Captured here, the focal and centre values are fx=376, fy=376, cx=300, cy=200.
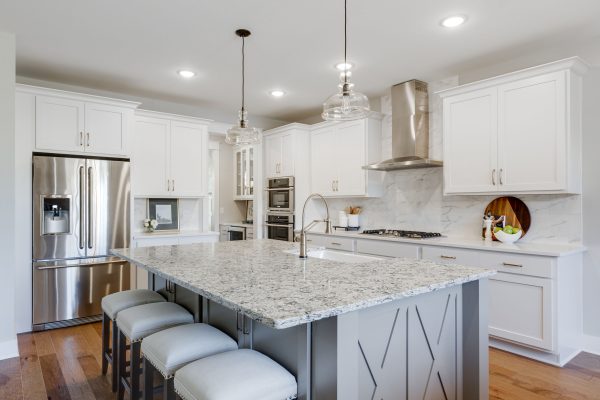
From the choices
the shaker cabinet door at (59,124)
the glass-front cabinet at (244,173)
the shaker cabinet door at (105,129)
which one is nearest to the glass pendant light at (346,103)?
the shaker cabinet door at (105,129)

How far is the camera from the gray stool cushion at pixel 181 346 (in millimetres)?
1625

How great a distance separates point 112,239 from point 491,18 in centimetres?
403

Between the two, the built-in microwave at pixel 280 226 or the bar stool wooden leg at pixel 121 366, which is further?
the built-in microwave at pixel 280 226

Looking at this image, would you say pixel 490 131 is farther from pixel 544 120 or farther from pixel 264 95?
pixel 264 95

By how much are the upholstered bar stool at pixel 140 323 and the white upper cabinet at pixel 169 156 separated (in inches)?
101

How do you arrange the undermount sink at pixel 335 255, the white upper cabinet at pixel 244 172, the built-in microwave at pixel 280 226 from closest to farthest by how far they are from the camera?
1. the undermount sink at pixel 335 255
2. the built-in microwave at pixel 280 226
3. the white upper cabinet at pixel 244 172

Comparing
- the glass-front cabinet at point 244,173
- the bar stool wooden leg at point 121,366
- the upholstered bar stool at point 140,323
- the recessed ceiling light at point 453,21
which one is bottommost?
the bar stool wooden leg at point 121,366

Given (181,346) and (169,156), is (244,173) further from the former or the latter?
(181,346)

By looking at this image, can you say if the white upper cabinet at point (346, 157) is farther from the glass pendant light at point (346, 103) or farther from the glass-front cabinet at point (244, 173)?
the glass pendant light at point (346, 103)

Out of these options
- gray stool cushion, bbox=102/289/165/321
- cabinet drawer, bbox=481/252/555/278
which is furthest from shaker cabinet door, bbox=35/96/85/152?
cabinet drawer, bbox=481/252/555/278

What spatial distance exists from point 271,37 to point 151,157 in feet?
7.57

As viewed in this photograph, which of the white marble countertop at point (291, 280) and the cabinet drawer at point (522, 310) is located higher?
the white marble countertop at point (291, 280)

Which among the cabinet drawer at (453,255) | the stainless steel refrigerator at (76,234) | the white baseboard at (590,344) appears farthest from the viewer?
the stainless steel refrigerator at (76,234)

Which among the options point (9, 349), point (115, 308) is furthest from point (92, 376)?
point (9, 349)
